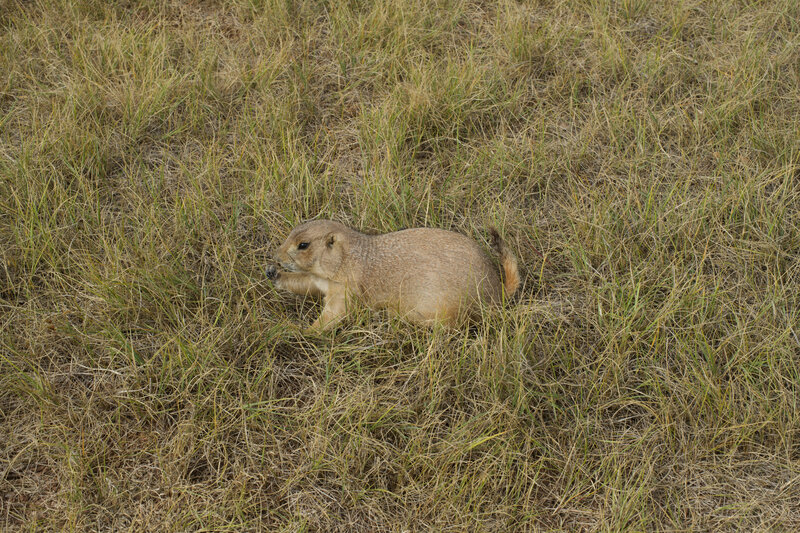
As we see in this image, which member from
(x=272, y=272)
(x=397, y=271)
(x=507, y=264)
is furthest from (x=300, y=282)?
(x=507, y=264)

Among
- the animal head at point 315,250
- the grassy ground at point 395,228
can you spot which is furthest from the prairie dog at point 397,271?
the grassy ground at point 395,228

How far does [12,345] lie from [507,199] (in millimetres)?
2575

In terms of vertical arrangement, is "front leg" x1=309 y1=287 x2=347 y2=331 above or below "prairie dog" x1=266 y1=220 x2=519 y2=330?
below

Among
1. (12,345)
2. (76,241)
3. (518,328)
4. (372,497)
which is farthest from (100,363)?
(518,328)

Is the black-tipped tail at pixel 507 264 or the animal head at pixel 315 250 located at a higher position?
the animal head at pixel 315 250

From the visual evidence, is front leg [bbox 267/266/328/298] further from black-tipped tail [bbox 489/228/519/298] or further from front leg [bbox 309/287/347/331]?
black-tipped tail [bbox 489/228/519/298]

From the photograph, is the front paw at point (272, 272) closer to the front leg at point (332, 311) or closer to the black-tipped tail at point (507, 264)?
the front leg at point (332, 311)

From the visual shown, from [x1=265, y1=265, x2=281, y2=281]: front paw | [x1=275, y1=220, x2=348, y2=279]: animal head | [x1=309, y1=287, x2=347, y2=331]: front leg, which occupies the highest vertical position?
[x1=275, y1=220, x2=348, y2=279]: animal head

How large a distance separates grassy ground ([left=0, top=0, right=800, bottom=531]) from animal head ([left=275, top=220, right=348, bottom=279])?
25 cm

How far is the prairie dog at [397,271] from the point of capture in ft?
10.7

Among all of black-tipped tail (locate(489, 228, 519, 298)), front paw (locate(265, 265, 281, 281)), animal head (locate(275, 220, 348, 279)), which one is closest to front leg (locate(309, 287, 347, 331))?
animal head (locate(275, 220, 348, 279))

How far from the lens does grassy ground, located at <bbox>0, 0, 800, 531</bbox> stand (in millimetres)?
2836

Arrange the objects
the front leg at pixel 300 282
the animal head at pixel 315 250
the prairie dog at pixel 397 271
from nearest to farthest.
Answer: the prairie dog at pixel 397 271 < the animal head at pixel 315 250 < the front leg at pixel 300 282

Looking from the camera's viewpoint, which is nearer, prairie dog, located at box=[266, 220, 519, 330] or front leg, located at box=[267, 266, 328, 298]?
prairie dog, located at box=[266, 220, 519, 330]
